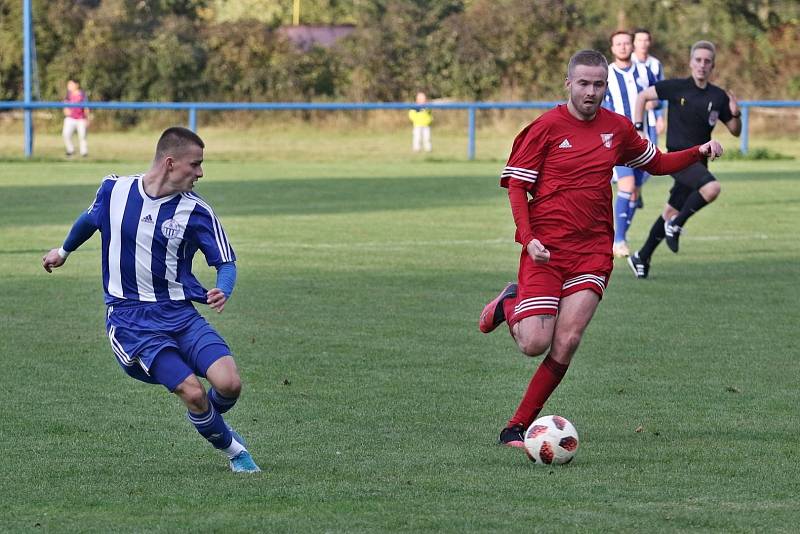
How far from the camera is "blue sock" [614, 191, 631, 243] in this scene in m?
14.2

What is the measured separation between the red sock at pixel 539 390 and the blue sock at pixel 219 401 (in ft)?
4.24

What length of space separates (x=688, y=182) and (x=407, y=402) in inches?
Result: 243

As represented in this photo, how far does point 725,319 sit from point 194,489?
5730 millimetres

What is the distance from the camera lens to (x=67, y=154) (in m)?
31.5

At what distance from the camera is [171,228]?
19.5ft

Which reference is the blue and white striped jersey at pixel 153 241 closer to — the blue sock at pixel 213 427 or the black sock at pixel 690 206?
the blue sock at pixel 213 427

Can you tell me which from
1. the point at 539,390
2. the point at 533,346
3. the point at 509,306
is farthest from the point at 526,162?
the point at 539,390

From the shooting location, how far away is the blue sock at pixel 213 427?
5828 mm

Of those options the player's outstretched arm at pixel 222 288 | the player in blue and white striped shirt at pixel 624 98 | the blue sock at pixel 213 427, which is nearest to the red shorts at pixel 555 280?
the player's outstretched arm at pixel 222 288

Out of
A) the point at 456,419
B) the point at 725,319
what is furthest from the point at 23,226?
the point at 456,419

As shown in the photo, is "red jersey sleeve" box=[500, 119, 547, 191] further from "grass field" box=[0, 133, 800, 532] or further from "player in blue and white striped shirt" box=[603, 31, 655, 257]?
"player in blue and white striped shirt" box=[603, 31, 655, 257]

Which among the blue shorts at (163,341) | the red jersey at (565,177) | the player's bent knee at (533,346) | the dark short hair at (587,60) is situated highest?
the dark short hair at (587,60)

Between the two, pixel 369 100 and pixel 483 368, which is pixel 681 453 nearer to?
pixel 483 368

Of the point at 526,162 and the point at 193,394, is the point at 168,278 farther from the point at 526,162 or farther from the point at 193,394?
the point at 526,162
